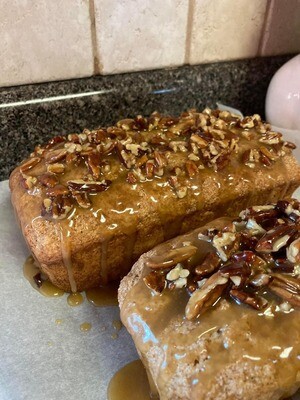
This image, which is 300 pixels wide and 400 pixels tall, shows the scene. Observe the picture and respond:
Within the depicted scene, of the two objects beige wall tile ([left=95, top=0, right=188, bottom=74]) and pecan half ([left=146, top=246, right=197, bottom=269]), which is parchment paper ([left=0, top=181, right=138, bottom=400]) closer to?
pecan half ([left=146, top=246, right=197, bottom=269])

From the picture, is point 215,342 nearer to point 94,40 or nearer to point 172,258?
point 172,258

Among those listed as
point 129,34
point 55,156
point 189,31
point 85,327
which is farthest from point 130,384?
point 189,31

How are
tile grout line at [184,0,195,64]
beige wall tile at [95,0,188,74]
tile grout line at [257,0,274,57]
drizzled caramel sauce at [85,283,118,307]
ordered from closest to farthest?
drizzled caramel sauce at [85,283,118,307] → beige wall tile at [95,0,188,74] → tile grout line at [184,0,195,64] → tile grout line at [257,0,274,57]

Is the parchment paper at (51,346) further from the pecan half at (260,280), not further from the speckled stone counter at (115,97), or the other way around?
the speckled stone counter at (115,97)

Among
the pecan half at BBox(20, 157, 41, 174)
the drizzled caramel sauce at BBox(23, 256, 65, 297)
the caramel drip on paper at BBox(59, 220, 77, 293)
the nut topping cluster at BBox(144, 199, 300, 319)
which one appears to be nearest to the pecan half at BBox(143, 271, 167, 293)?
the nut topping cluster at BBox(144, 199, 300, 319)

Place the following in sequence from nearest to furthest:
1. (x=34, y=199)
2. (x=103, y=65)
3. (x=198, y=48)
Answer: (x=34, y=199)
(x=103, y=65)
(x=198, y=48)

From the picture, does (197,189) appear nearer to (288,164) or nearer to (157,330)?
(288,164)

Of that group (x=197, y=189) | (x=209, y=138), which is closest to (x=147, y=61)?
(x=209, y=138)
